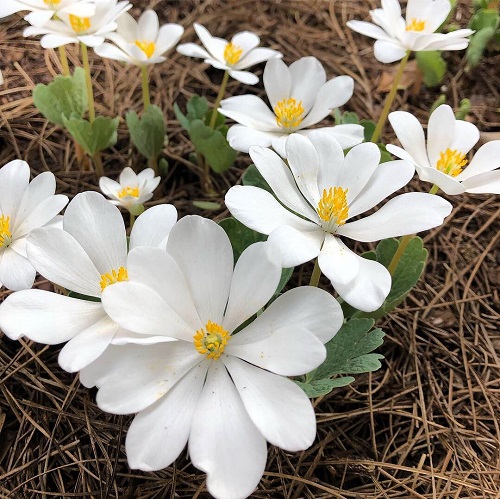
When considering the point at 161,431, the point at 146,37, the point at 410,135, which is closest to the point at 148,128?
the point at 146,37

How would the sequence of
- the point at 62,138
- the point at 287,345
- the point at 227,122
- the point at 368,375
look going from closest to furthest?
1. the point at 287,345
2. the point at 368,375
3. the point at 62,138
4. the point at 227,122

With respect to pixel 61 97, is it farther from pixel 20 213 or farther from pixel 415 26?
pixel 415 26

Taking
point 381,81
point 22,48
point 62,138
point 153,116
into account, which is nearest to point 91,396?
point 153,116

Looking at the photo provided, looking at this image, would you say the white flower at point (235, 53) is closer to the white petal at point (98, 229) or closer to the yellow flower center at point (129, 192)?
the yellow flower center at point (129, 192)

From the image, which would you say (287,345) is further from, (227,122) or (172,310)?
(227,122)

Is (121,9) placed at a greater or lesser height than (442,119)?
greater

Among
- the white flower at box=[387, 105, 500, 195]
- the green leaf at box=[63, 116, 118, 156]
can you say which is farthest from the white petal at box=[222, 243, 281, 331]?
the green leaf at box=[63, 116, 118, 156]
